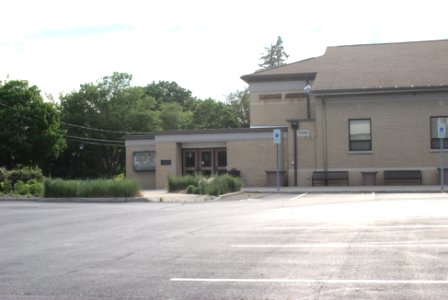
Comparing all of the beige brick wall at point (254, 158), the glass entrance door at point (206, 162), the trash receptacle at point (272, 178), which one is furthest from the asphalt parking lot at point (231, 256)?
the glass entrance door at point (206, 162)

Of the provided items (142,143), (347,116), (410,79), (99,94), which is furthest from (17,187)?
(99,94)

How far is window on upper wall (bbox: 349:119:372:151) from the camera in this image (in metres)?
32.6

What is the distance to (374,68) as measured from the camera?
34875 mm

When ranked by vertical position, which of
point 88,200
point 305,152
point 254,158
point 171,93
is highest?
point 171,93

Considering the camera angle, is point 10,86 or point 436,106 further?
point 10,86

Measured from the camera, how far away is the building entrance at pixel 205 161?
117 feet

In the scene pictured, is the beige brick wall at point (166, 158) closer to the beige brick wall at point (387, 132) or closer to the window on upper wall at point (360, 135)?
the beige brick wall at point (387, 132)

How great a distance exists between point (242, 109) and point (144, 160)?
143ft

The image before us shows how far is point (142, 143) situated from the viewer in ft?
122

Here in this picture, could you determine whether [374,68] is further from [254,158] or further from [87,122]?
[87,122]

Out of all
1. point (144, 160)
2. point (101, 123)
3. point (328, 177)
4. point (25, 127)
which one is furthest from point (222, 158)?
point (101, 123)

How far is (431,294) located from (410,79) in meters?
27.3

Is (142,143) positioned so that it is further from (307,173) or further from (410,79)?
(410,79)

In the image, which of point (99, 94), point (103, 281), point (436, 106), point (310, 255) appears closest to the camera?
point (103, 281)
